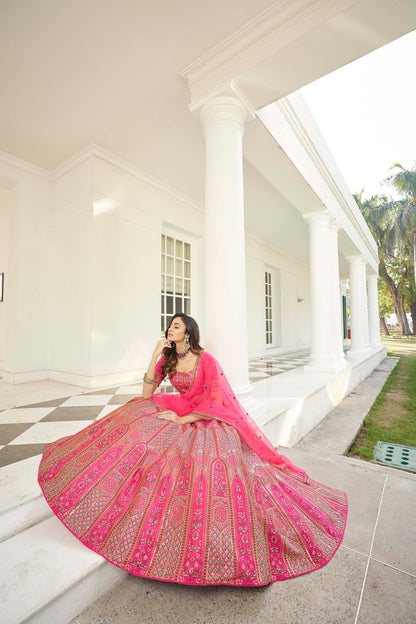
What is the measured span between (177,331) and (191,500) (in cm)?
98

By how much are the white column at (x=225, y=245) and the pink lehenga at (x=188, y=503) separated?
2.65ft

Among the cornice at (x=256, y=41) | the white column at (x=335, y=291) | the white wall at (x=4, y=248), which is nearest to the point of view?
the cornice at (x=256, y=41)

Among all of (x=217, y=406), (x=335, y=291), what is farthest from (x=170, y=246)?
(x=217, y=406)

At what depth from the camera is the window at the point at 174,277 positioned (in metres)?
5.18

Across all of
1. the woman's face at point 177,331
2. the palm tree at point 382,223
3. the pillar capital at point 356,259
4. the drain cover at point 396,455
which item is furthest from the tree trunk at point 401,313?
the woman's face at point 177,331

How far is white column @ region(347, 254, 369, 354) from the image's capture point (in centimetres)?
795

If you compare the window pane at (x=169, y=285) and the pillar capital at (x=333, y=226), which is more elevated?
the pillar capital at (x=333, y=226)

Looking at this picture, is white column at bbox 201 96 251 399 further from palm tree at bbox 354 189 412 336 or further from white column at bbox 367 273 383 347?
palm tree at bbox 354 189 412 336

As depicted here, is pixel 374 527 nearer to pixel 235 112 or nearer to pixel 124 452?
pixel 124 452

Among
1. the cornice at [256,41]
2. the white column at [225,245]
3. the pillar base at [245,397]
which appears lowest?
the pillar base at [245,397]

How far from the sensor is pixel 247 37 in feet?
7.57

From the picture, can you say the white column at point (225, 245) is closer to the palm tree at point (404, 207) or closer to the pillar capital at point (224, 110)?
the pillar capital at point (224, 110)

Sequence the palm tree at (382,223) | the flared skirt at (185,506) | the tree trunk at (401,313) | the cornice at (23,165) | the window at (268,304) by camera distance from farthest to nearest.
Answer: the tree trunk at (401,313), the palm tree at (382,223), the window at (268,304), the cornice at (23,165), the flared skirt at (185,506)

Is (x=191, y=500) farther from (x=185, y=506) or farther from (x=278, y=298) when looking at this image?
(x=278, y=298)
